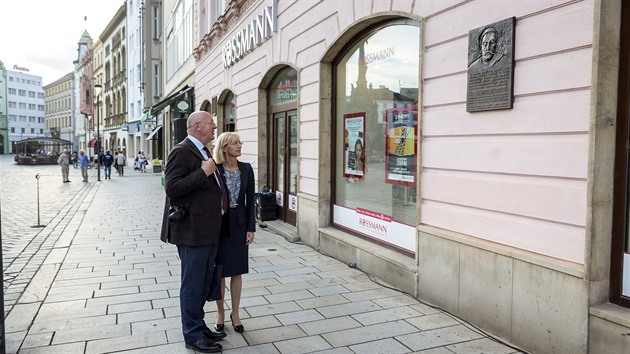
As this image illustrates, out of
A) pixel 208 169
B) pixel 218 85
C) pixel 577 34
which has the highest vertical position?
pixel 218 85

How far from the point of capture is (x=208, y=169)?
12.4ft

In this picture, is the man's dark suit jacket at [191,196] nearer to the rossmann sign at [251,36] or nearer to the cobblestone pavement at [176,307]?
the cobblestone pavement at [176,307]

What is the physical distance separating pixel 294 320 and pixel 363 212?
8.83 feet

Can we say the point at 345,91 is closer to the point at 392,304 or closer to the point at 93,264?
the point at 392,304

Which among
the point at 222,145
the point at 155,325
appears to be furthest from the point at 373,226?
the point at 155,325

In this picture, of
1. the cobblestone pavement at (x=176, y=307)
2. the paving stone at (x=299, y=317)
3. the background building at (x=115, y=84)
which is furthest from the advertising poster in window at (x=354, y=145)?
the background building at (x=115, y=84)

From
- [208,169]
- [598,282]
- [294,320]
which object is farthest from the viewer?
[294,320]

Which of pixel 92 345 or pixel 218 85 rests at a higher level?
pixel 218 85

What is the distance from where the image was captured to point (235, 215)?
4230 mm

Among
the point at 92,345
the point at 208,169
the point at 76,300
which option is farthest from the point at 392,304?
the point at 76,300

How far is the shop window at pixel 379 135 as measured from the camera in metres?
6.00

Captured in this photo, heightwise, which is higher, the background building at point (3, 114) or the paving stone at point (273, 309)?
the background building at point (3, 114)

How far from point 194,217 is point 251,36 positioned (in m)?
8.12

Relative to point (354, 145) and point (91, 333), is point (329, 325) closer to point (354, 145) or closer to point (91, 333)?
point (91, 333)
